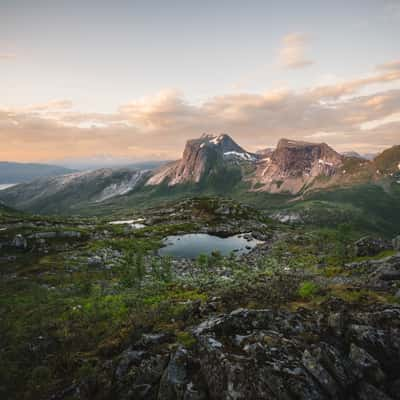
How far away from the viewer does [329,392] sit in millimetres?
12609

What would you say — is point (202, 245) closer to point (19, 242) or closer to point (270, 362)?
point (19, 242)

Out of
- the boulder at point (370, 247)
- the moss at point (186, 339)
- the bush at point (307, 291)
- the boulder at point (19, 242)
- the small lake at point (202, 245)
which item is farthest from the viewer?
the small lake at point (202, 245)

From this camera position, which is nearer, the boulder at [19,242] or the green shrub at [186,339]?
the green shrub at [186,339]

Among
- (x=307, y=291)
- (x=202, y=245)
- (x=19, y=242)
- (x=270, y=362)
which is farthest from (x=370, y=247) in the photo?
(x=19, y=242)

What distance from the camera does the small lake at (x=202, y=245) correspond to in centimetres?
9006

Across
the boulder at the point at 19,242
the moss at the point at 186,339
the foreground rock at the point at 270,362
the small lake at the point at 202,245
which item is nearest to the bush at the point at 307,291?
the foreground rock at the point at 270,362

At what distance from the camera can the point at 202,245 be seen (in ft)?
339

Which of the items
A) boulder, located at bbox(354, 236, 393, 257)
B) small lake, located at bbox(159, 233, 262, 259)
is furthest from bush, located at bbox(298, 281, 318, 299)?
small lake, located at bbox(159, 233, 262, 259)

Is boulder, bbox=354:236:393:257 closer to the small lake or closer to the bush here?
the bush

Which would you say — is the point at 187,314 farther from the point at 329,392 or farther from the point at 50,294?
the point at 50,294

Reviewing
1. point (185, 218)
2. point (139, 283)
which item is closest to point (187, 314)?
point (139, 283)

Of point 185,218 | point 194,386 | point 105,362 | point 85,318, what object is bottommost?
point 185,218

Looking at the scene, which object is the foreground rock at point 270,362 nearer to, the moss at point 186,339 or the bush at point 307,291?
the moss at point 186,339

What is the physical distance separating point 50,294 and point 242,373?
35.9m
